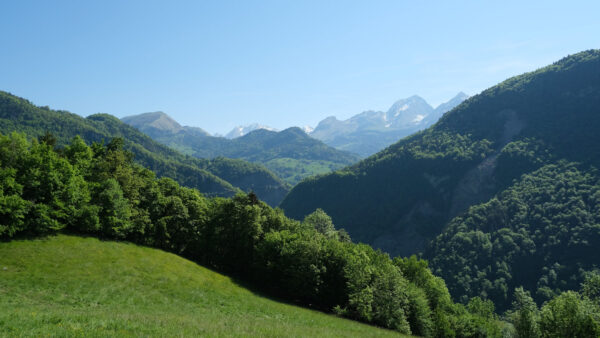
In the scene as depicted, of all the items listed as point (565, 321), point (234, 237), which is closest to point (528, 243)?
point (565, 321)

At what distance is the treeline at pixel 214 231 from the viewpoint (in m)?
46.2

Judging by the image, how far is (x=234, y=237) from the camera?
2539 inches

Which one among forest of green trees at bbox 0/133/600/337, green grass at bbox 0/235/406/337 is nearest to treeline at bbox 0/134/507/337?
forest of green trees at bbox 0/133/600/337

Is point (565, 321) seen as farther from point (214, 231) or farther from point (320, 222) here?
point (214, 231)

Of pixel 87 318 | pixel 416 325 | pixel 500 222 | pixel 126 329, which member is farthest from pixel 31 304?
pixel 500 222

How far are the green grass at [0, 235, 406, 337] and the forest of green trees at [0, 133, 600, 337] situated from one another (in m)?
4.76

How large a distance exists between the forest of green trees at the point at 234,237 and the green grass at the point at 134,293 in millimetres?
4759

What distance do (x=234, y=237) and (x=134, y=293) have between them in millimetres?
27232

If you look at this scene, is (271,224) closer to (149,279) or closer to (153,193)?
(153,193)

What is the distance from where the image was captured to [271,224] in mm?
68000

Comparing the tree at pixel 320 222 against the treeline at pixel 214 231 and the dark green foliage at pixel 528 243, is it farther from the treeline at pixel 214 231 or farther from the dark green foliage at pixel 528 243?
the dark green foliage at pixel 528 243

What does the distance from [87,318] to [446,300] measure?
67.2 m

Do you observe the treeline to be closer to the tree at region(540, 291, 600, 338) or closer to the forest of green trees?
the forest of green trees

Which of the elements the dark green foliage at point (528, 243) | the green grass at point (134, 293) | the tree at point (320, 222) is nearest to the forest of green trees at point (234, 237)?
the green grass at point (134, 293)
